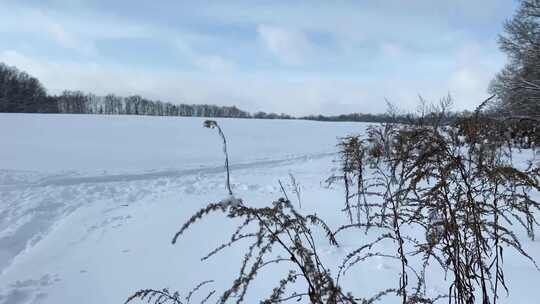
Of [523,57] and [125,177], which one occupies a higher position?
[523,57]

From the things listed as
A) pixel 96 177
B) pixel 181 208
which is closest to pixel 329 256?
pixel 181 208

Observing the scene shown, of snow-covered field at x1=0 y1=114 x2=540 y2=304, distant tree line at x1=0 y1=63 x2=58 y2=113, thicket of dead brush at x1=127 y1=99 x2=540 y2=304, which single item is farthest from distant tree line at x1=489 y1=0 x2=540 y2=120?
distant tree line at x1=0 y1=63 x2=58 y2=113

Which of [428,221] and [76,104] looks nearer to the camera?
[428,221]

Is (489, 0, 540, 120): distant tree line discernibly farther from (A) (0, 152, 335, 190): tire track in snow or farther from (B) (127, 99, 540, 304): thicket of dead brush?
(B) (127, 99, 540, 304): thicket of dead brush

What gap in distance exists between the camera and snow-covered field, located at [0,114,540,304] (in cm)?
371

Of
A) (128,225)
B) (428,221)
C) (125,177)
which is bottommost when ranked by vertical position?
(125,177)

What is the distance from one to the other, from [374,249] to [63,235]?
14.4 feet

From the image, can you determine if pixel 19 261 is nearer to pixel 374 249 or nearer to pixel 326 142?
pixel 374 249

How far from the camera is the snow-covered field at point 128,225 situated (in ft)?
12.2

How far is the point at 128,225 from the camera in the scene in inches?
233

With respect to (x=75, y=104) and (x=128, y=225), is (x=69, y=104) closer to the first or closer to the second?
(x=75, y=104)

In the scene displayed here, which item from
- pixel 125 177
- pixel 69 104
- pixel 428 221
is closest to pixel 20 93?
pixel 69 104

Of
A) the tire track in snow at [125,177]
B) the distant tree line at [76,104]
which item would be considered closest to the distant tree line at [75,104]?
the distant tree line at [76,104]

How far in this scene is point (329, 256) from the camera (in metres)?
4.16
